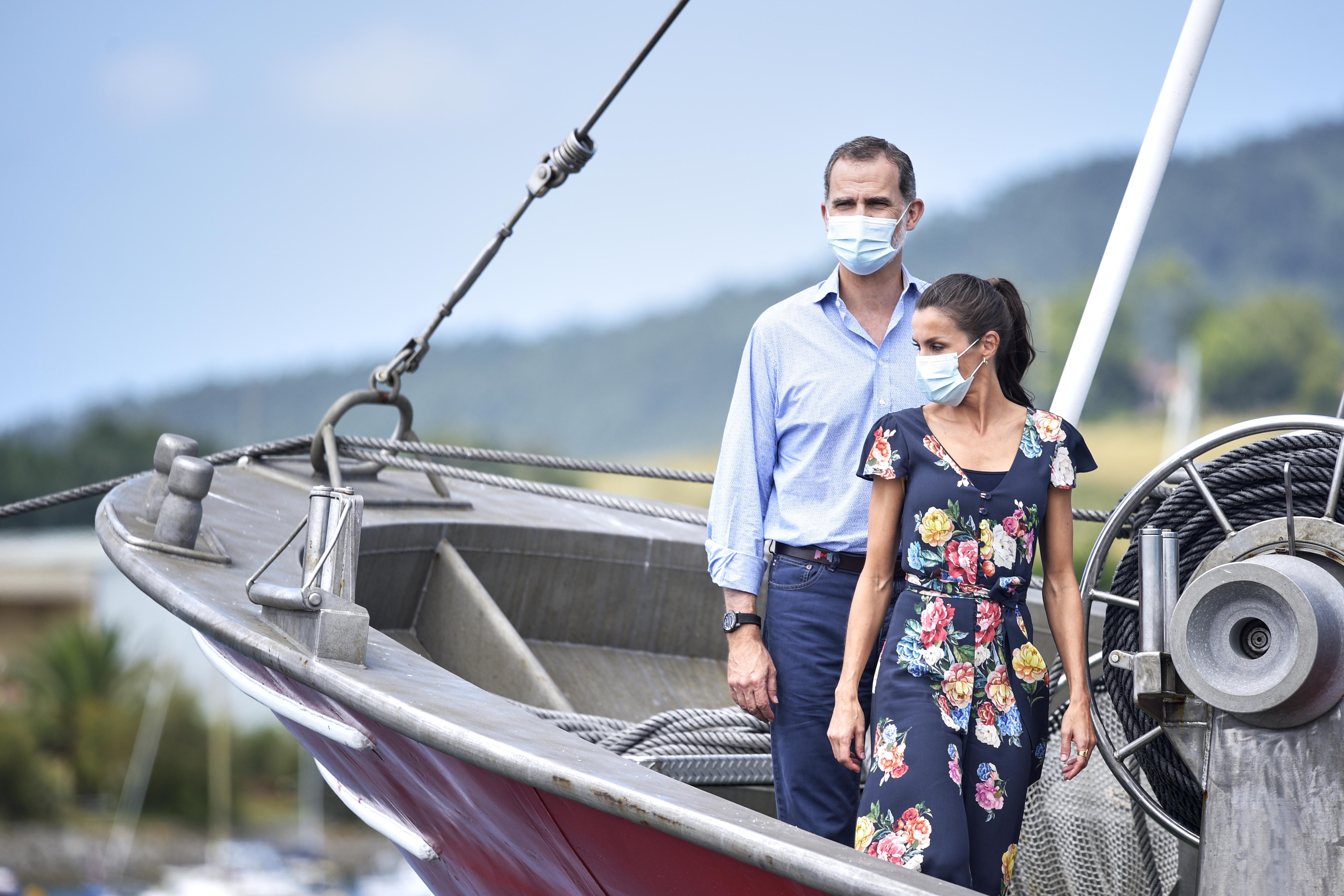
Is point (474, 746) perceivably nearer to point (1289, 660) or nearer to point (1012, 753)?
point (1012, 753)

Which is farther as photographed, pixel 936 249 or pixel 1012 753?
pixel 936 249

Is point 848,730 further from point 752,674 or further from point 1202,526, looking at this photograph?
point 1202,526

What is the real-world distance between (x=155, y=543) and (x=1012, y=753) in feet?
6.38

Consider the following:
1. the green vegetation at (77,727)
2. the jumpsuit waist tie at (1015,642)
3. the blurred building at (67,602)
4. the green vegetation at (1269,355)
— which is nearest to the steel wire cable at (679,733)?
the jumpsuit waist tie at (1015,642)

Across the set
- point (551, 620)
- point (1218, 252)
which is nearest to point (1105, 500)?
point (1218, 252)

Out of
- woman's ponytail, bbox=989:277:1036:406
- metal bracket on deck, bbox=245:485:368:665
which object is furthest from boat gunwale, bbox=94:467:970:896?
woman's ponytail, bbox=989:277:1036:406

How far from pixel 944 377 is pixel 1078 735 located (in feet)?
1.97

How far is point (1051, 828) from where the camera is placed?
3.36 meters

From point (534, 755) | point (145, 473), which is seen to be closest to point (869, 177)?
point (534, 755)

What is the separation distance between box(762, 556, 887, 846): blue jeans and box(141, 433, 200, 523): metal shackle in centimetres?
160

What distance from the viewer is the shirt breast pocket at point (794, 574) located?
2629 millimetres

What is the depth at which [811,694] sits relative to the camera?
102 inches

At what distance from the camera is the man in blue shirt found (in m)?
2.61

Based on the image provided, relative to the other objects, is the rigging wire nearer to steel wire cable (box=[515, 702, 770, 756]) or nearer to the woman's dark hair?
steel wire cable (box=[515, 702, 770, 756])
